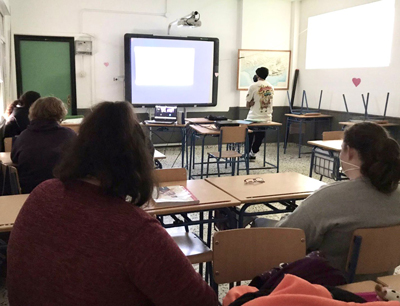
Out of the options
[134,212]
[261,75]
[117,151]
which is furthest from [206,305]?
[261,75]

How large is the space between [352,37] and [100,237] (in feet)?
21.8

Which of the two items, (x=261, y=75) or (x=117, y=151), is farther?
(x=261, y=75)

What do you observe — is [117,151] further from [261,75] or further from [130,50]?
[130,50]

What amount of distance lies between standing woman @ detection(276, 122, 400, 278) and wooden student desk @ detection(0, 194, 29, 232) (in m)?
1.30

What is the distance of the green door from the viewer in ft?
21.2

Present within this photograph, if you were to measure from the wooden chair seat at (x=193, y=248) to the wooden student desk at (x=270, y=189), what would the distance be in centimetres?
34

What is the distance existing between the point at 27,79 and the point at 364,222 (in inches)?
249

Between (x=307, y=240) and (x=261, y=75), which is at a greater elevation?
(x=261, y=75)

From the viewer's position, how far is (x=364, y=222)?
1.61 metres

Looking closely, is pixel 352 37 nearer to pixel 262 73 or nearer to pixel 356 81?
pixel 356 81

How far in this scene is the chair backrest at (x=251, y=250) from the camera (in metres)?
1.47

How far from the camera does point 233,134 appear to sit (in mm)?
5000

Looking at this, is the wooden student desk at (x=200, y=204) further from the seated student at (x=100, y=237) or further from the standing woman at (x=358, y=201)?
the seated student at (x=100, y=237)

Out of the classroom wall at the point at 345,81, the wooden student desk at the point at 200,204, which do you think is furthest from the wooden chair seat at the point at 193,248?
the classroom wall at the point at 345,81
